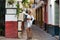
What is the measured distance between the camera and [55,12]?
2022 cm

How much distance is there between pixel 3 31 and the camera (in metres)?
18.2

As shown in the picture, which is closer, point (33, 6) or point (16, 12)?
point (16, 12)

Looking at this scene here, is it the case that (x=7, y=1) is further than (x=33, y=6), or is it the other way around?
(x=33, y=6)

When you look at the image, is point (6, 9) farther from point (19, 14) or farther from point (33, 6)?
point (33, 6)

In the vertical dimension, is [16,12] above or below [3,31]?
above

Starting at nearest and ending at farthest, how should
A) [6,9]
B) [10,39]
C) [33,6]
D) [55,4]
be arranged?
[10,39], [6,9], [55,4], [33,6]

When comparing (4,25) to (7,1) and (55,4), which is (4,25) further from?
(55,4)

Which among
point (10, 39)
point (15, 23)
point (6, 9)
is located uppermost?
point (6, 9)

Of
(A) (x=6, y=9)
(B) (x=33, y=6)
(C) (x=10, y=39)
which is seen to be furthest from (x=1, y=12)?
(B) (x=33, y=6)

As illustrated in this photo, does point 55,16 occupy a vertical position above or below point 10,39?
above

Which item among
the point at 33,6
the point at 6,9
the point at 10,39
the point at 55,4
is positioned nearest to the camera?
the point at 10,39

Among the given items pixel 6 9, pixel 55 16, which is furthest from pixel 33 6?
pixel 6 9

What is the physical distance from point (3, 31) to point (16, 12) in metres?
1.99

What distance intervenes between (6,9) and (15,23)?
1278 millimetres
